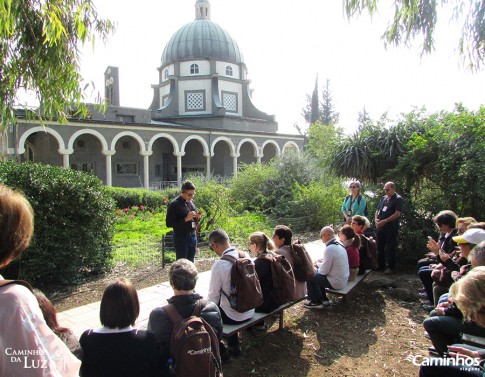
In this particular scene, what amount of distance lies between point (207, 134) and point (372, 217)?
26.3m

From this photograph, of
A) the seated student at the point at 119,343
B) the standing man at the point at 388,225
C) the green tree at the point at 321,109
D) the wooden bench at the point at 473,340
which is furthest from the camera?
the green tree at the point at 321,109

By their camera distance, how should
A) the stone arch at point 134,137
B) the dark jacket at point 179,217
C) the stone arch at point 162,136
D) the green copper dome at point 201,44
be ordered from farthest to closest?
1. the green copper dome at point 201,44
2. the stone arch at point 162,136
3. the stone arch at point 134,137
4. the dark jacket at point 179,217

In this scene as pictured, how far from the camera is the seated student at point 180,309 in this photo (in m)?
2.67

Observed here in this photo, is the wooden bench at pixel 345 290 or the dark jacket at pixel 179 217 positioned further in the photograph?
the dark jacket at pixel 179 217

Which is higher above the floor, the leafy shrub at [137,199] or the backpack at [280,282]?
the leafy shrub at [137,199]

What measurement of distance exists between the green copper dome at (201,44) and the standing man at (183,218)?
3620cm

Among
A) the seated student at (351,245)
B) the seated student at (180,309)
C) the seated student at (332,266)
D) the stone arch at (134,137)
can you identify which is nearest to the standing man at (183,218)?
the seated student at (332,266)

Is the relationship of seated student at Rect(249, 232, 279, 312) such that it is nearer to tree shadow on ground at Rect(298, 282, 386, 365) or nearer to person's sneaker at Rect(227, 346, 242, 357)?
person's sneaker at Rect(227, 346, 242, 357)

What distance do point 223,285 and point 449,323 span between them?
224 cm

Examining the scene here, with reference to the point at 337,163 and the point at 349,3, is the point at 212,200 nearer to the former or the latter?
the point at 337,163

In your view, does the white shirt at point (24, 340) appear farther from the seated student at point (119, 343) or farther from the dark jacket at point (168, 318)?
the dark jacket at point (168, 318)

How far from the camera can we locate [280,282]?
414cm

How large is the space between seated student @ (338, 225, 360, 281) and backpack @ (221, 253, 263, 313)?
7.50 feet

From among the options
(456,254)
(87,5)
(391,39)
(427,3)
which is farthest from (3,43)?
(456,254)
